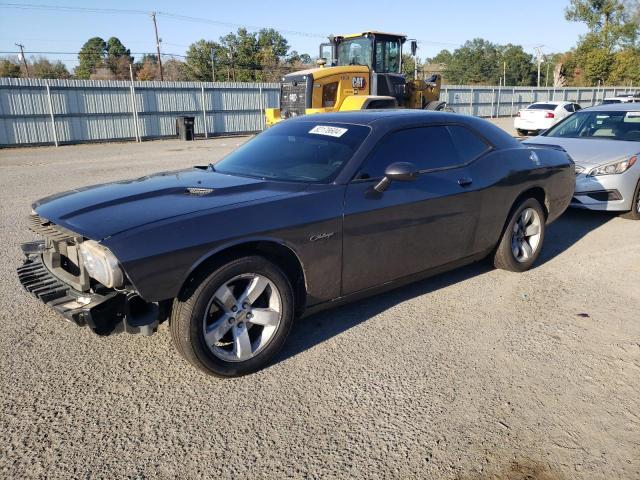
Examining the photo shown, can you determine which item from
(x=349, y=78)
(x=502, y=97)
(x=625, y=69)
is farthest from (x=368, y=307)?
(x=625, y=69)

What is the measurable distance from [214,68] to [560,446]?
60549 mm

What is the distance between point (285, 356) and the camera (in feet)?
11.4

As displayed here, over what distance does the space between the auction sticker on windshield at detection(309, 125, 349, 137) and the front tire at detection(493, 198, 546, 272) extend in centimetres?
195

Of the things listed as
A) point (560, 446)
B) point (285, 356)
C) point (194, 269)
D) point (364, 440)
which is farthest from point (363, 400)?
point (194, 269)

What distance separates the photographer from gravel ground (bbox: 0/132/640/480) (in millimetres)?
2486

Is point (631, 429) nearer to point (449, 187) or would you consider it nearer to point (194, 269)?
point (449, 187)

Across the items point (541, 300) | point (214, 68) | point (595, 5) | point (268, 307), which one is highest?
point (595, 5)

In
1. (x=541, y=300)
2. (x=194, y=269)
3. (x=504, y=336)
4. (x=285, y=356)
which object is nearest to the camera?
(x=194, y=269)

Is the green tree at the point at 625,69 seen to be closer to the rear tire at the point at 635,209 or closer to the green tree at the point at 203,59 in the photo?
the green tree at the point at 203,59

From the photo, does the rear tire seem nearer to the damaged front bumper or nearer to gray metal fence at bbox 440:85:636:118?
the damaged front bumper

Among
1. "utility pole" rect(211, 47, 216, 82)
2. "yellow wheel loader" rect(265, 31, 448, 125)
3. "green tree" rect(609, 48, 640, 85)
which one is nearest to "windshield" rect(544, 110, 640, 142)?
"yellow wheel loader" rect(265, 31, 448, 125)

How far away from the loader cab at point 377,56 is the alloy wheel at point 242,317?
12.8 metres

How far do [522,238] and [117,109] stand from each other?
64.8 feet

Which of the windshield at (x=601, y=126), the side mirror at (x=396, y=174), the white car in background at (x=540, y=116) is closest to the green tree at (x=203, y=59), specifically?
the white car in background at (x=540, y=116)
